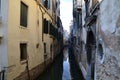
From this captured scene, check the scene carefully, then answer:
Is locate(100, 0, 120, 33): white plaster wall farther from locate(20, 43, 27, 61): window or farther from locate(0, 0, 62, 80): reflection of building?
locate(20, 43, 27, 61): window

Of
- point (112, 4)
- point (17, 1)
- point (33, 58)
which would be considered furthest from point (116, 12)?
point (33, 58)

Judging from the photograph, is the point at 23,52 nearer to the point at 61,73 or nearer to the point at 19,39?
the point at 19,39

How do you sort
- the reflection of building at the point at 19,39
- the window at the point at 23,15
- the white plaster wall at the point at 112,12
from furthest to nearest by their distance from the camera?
the window at the point at 23,15
the reflection of building at the point at 19,39
the white plaster wall at the point at 112,12

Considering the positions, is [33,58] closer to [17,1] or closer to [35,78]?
[35,78]

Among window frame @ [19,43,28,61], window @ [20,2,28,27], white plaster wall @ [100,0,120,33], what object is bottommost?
window frame @ [19,43,28,61]

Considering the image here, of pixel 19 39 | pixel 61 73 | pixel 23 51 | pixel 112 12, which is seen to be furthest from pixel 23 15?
pixel 61 73

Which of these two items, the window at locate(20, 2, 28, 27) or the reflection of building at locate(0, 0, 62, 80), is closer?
the reflection of building at locate(0, 0, 62, 80)

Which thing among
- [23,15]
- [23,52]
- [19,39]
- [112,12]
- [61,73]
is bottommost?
[61,73]

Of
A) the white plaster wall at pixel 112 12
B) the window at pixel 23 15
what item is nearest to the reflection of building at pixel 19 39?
the window at pixel 23 15

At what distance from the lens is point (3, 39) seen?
8.77 meters

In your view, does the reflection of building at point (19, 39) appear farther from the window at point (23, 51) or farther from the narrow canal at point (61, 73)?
the narrow canal at point (61, 73)

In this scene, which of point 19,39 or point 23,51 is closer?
point 19,39

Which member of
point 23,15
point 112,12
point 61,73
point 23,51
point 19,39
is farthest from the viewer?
point 61,73

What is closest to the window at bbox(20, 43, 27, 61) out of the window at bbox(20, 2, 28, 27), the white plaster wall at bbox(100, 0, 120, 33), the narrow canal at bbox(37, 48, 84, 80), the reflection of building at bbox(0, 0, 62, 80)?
the reflection of building at bbox(0, 0, 62, 80)
